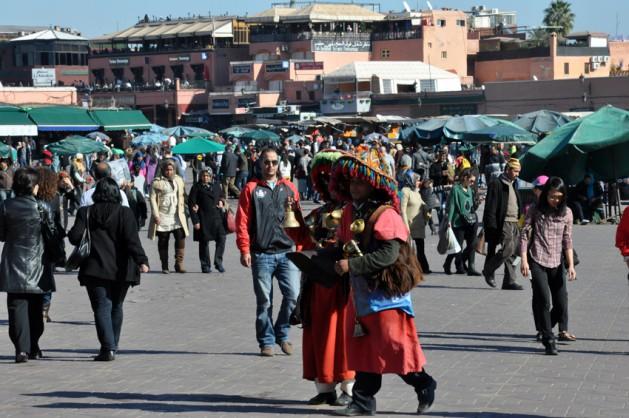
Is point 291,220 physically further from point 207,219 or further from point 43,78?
point 43,78

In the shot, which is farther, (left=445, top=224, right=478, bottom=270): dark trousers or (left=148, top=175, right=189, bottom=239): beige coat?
(left=148, top=175, right=189, bottom=239): beige coat

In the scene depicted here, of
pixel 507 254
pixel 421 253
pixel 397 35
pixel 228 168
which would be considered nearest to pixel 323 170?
pixel 507 254

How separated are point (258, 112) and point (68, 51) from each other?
30.9 metres

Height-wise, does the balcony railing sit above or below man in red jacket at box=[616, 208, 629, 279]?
above

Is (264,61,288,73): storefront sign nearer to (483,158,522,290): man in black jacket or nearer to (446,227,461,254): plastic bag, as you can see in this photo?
(446,227,461,254): plastic bag

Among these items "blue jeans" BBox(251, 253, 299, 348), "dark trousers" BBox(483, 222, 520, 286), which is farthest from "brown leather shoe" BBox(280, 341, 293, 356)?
"dark trousers" BBox(483, 222, 520, 286)

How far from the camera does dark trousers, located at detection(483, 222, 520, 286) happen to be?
15.5 metres

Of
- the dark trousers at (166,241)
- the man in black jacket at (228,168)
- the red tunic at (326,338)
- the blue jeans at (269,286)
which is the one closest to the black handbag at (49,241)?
the blue jeans at (269,286)

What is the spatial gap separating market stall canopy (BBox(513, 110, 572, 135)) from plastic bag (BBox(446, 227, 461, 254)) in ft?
69.9

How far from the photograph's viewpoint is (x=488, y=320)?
13.1 m

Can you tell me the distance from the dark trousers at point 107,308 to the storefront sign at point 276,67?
91257mm

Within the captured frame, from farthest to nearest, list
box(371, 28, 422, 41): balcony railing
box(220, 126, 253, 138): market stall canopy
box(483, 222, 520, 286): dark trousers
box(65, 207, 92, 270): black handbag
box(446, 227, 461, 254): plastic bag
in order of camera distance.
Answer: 1. box(371, 28, 422, 41): balcony railing
2. box(220, 126, 253, 138): market stall canopy
3. box(446, 227, 461, 254): plastic bag
4. box(483, 222, 520, 286): dark trousers
5. box(65, 207, 92, 270): black handbag

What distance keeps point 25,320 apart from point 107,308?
669 mm

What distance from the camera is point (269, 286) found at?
34.8 feet
